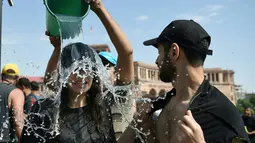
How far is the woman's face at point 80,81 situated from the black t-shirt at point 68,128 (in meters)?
0.17

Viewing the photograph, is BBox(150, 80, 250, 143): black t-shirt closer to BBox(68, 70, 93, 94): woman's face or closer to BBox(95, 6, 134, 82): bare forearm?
BBox(95, 6, 134, 82): bare forearm

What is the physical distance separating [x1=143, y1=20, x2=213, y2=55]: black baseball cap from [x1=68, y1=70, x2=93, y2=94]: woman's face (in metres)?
0.65

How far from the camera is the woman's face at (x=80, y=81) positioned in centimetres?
259

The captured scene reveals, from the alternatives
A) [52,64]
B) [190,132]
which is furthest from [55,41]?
[190,132]

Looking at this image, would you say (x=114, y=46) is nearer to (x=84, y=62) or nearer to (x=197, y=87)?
(x=84, y=62)

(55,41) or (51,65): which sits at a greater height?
(55,41)

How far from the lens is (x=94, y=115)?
2643 millimetres

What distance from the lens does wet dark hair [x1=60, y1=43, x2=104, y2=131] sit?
8.61 ft

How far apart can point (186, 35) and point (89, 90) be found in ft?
3.29

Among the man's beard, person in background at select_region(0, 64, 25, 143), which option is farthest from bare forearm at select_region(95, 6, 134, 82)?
person in background at select_region(0, 64, 25, 143)

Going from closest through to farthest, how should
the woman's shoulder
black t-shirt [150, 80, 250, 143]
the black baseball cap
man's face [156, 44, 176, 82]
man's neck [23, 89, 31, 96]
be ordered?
1. black t-shirt [150, 80, 250, 143]
2. the black baseball cap
3. man's face [156, 44, 176, 82]
4. the woman's shoulder
5. man's neck [23, 89, 31, 96]

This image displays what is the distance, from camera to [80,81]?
2.62 m

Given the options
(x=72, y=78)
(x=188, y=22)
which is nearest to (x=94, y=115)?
(x=72, y=78)

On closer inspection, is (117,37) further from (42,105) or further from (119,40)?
(42,105)
